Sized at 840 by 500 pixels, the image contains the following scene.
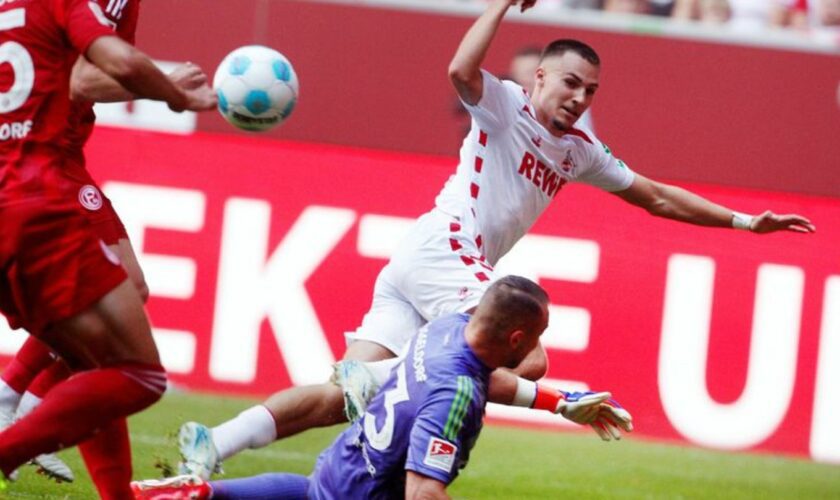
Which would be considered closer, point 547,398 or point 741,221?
point 547,398

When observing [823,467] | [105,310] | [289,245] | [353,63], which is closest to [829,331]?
[823,467]

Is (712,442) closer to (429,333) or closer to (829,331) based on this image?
(829,331)

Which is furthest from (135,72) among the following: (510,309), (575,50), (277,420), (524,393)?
(575,50)

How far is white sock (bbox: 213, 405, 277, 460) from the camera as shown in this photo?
22.0ft

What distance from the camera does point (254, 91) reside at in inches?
271

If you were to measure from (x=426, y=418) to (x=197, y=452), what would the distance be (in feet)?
4.37

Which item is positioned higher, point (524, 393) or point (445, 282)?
point (445, 282)

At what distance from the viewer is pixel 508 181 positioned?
739 cm

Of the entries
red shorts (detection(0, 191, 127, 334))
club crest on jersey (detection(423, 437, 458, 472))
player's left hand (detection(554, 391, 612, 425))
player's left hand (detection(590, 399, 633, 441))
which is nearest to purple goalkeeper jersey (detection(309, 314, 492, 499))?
club crest on jersey (detection(423, 437, 458, 472))

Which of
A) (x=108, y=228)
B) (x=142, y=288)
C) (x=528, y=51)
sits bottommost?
(x=142, y=288)

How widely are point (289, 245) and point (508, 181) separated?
3.87m

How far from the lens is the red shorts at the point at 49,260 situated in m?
5.67

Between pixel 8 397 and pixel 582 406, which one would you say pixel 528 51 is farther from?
pixel 582 406

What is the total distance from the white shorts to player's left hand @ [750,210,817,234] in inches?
56.3
